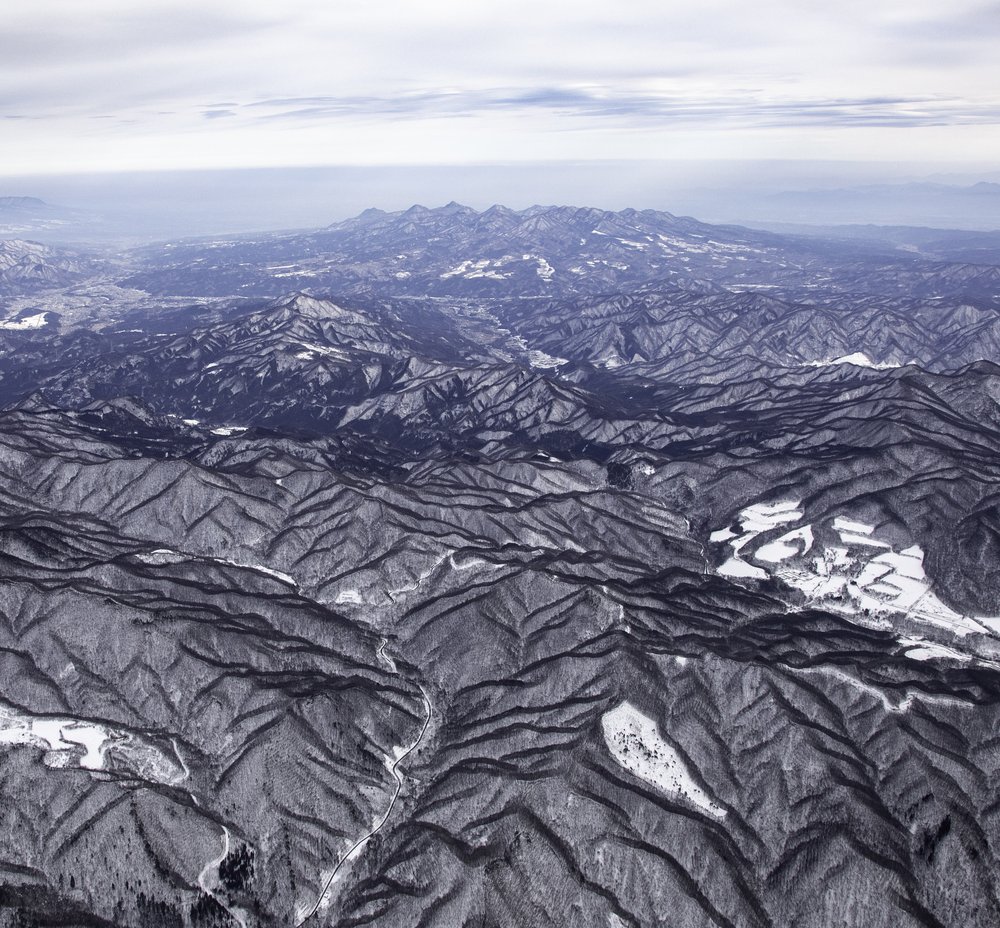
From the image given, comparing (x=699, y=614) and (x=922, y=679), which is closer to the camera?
(x=922, y=679)

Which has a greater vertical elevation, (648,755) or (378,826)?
(648,755)

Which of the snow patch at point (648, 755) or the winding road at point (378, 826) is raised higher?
the snow patch at point (648, 755)

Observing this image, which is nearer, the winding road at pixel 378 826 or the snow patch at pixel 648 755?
the winding road at pixel 378 826

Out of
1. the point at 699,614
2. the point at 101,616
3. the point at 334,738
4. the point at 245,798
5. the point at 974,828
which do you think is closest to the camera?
the point at 974,828

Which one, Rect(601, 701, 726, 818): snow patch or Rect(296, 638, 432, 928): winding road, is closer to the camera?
Rect(296, 638, 432, 928): winding road

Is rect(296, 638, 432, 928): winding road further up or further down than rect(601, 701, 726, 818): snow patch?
further down

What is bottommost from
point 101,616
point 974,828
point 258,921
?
point 258,921

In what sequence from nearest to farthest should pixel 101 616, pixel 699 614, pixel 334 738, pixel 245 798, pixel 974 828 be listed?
pixel 974 828 → pixel 245 798 → pixel 334 738 → pixel 101 616 → pixel 699 614

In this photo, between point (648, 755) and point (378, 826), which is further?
point (648, 755)

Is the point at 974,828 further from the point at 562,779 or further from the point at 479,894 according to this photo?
the point at 479,894

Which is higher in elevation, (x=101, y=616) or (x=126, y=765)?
(x=101, y=616)

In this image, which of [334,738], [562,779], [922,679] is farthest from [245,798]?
[922,679]
